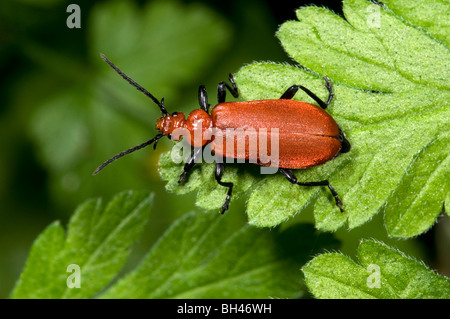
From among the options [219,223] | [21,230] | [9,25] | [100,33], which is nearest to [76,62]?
[100,33]

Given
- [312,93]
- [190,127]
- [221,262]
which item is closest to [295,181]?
[312,93]

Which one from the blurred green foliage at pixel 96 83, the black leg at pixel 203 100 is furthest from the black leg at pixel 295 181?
the blurred green foliage at pixel 96 83

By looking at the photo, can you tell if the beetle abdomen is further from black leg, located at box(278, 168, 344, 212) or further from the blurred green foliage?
the blurred green foliage

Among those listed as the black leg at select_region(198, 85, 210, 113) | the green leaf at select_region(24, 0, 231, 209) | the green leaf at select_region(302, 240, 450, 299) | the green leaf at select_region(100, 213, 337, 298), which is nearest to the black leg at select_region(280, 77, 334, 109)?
the black leg at select_region(198, 85, 210, 113)

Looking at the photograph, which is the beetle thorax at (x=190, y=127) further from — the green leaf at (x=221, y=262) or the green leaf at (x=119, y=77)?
the green leaf at (x=119, y=77)

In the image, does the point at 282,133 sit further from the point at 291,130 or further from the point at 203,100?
the point at 203,100

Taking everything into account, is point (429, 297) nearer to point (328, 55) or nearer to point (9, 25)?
point (328, 55)

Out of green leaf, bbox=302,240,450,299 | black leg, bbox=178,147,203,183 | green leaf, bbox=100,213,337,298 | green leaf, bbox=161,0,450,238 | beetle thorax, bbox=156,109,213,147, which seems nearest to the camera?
green leaf, bbox=302,240,450,299
